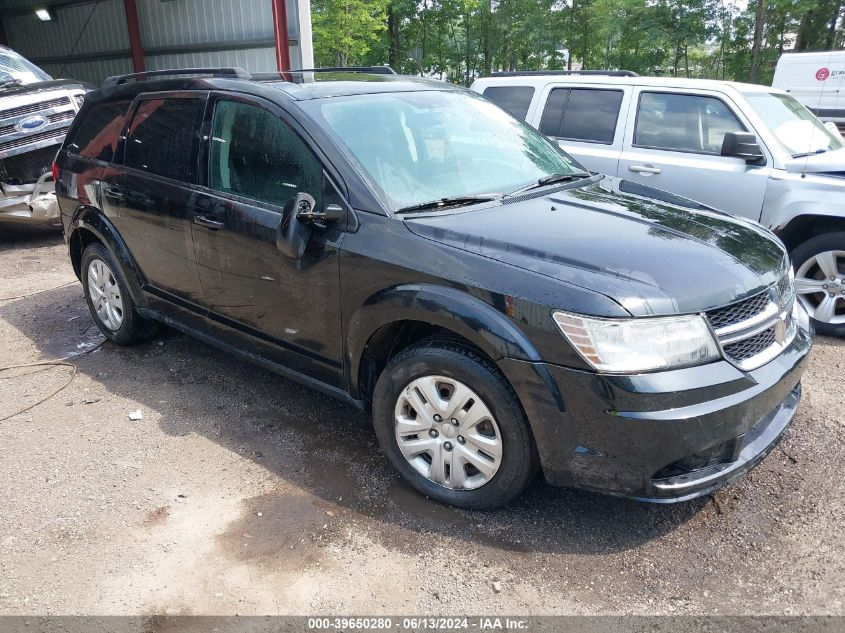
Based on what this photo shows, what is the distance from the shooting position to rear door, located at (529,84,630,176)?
5918mm

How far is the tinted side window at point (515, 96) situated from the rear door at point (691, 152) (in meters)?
1.04

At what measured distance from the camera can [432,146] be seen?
3525 millimetres

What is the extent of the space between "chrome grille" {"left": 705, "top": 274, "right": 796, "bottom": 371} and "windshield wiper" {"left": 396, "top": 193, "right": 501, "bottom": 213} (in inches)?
47.1

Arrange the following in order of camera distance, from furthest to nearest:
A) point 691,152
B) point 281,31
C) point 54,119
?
point 281,31 → point 54,119 → point 691,152

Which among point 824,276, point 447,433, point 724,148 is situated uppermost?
point 724,148

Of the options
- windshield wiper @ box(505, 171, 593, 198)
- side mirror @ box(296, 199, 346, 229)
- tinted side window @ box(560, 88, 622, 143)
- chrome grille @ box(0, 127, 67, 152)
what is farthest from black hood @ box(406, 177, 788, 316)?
chrome grille @ box(0, 127, 67, 152)

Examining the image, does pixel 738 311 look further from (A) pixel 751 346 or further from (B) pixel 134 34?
(B) pixel 134 34

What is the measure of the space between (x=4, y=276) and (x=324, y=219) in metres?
5.34

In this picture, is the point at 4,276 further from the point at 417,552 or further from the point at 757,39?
the point at 757,39

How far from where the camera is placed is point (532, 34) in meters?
21.0

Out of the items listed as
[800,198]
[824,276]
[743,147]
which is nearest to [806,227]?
[800,198]

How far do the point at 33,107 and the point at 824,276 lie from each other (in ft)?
27.1

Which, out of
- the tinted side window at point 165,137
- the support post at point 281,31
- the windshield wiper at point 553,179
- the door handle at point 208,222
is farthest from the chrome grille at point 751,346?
the support post at point 281,31

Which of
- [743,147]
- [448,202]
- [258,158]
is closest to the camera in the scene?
[448,202]
